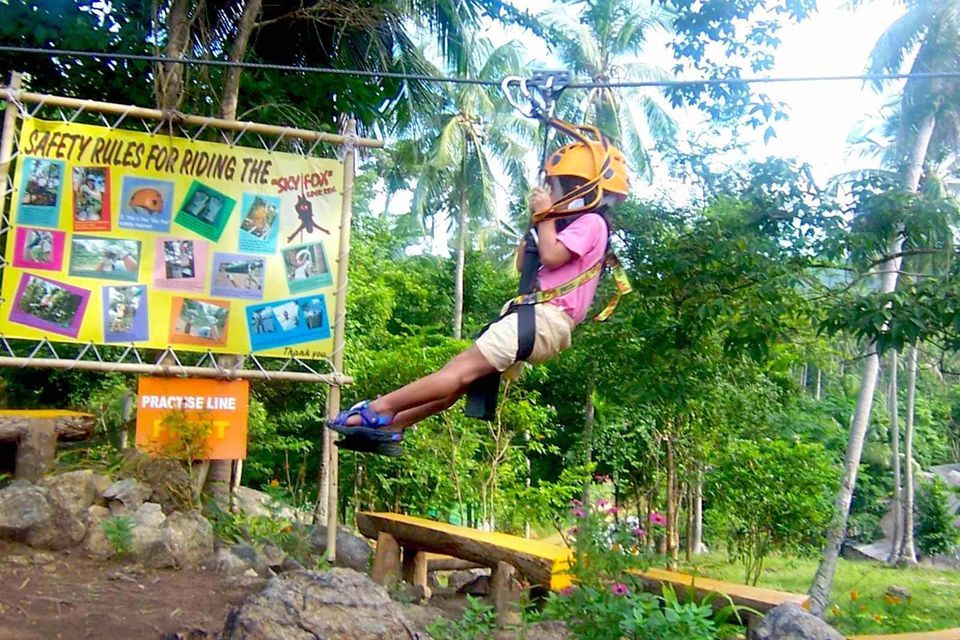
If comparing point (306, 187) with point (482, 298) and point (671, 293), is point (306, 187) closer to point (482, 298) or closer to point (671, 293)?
point (671, 293)

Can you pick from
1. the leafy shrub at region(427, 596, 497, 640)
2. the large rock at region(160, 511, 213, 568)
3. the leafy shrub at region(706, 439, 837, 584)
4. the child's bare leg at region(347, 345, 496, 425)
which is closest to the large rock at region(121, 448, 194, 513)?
the large rock at region(160, 511, 213, 568)

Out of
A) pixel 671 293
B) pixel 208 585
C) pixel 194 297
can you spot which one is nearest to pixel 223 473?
pixel 194 297

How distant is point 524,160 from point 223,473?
19.8 metres

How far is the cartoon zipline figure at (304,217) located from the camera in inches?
284

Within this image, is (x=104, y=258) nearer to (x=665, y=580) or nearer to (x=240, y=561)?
(x=240, y=561)

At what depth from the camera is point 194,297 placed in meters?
6.96

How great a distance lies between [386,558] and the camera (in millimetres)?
8062

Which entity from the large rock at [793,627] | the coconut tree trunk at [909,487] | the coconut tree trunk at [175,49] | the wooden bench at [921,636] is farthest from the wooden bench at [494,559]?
the coconut tree trunk at [909,487]

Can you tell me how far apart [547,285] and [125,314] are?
166 inches

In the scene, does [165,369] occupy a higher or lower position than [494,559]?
higher

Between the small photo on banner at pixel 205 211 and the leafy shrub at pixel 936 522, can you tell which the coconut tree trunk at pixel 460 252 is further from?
the leafy shrub at pixel 936 522

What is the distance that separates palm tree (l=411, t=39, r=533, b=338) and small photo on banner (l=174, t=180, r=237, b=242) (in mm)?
15842

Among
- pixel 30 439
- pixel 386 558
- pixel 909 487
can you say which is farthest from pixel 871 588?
pixel 30 439

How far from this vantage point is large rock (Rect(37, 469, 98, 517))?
20.3 ft
